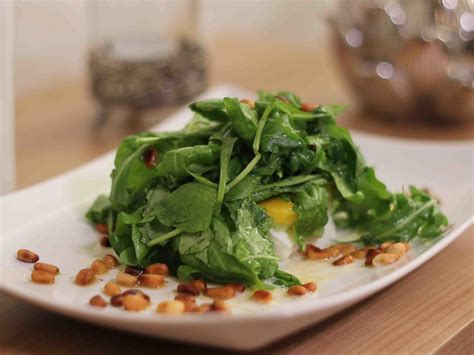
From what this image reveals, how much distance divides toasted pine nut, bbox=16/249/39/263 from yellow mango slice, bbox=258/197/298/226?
40 centimetres

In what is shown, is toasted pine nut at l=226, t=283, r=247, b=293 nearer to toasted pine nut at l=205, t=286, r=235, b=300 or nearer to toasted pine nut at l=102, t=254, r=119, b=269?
toasted pine nut at l=205, t=286, r=235, b=300

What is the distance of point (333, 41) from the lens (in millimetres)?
2670

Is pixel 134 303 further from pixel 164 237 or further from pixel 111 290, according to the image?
pixel 164 237

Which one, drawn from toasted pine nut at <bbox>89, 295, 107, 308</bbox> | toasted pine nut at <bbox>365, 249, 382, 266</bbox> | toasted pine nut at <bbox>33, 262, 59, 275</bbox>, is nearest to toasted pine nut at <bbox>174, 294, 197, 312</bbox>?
toasted pine nut at <bbox>89, 295, 107, 308</bbox>

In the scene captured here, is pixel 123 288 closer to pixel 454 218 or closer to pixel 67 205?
pixel 67 205

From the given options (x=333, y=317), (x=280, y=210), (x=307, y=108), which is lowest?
(x=333, y=317)

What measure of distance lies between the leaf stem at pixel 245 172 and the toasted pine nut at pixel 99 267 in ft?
0.81

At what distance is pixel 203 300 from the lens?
4.52ft

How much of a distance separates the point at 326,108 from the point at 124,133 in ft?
3.34

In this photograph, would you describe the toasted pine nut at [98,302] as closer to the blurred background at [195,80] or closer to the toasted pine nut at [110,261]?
the toasted pine nut at [110,261]

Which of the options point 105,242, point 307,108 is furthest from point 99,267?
point 307,108

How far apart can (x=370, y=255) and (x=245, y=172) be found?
0.27 meters

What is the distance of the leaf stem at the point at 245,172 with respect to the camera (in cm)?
151

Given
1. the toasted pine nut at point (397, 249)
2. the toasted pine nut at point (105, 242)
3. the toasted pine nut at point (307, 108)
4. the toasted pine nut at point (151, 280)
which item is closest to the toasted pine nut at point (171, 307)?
the toasted pine nut at point (151, 280)
